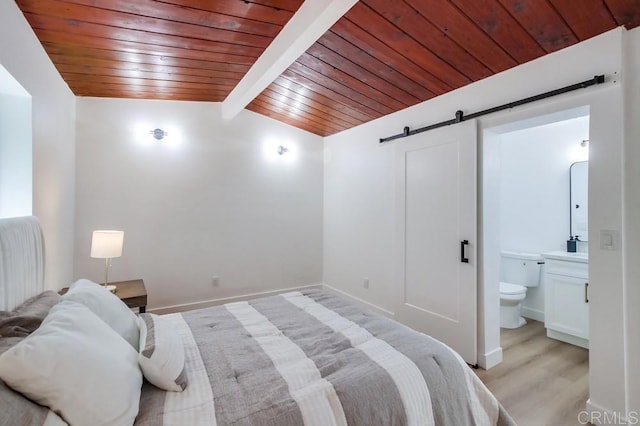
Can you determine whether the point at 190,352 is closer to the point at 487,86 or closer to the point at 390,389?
the point at 390,389

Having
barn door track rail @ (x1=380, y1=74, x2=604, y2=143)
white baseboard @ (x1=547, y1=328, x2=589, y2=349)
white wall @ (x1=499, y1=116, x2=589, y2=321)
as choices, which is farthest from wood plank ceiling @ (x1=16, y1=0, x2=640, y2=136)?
white baseboard @ (x1=547, y1=328, x2=589, y2=349)

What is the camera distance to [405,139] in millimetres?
3184

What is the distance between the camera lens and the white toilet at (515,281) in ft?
10.9

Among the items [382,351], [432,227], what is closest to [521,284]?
[432,227]

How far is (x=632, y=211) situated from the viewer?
175cm

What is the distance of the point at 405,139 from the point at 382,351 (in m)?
2.30

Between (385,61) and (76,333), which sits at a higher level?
(385,61)

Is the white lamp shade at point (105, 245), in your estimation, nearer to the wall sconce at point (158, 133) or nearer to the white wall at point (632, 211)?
the wall sconce at point (158, 133)

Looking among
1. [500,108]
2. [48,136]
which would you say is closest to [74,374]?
[48,136]

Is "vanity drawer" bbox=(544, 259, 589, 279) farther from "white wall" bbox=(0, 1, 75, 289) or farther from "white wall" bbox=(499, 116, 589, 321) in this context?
"white wall" bbox=(0, 1, 75, 289)

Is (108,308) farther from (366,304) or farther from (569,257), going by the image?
(569,257)

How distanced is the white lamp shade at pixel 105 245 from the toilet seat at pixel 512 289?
3829 millimetres

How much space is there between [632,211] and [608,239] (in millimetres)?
195

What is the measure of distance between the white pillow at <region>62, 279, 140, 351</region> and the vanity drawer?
3576mm
